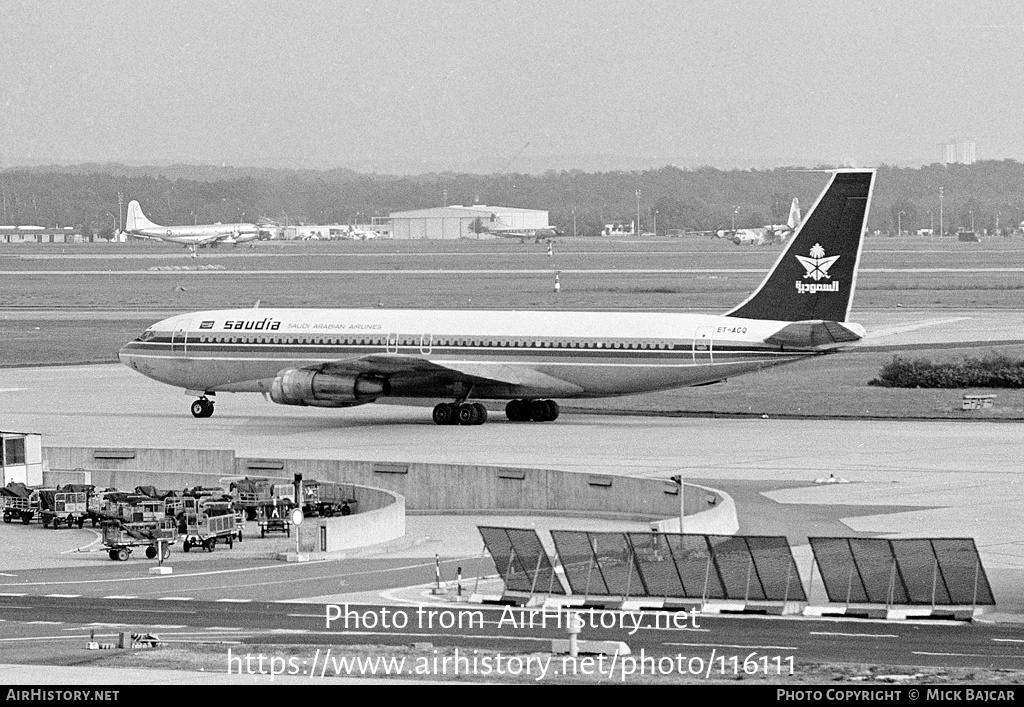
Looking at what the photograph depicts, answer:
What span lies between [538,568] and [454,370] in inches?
1121

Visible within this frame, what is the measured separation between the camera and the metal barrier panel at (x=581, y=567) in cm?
2939

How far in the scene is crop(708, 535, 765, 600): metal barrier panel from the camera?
28.6 meters

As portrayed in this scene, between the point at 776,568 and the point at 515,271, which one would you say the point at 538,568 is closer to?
the point at 776,568

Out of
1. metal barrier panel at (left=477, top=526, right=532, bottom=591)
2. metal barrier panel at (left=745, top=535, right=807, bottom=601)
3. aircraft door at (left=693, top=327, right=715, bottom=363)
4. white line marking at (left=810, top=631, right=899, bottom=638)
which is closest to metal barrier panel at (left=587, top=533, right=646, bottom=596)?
metal barrier panel at (left=477, top=526, right=532, bottom=591)

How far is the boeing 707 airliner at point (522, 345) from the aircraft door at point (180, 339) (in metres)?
0.05

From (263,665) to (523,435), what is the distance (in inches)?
1326

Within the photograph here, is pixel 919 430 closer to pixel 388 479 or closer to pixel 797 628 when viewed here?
pixel 388 479

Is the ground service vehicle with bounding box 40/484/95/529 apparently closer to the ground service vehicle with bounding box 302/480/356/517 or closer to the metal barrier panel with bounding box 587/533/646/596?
the ground service vehicle with bounding box 302/480/356/517

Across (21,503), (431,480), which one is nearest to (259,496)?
(431,480)

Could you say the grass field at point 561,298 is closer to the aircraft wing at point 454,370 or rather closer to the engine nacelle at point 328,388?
the aircraft wing at point 454,370

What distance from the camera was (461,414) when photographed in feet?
192

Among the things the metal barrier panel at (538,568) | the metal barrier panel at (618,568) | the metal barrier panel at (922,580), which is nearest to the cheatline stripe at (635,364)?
the metal barrier panel at (618,568)

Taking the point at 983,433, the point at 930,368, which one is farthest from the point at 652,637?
the point at 930,368

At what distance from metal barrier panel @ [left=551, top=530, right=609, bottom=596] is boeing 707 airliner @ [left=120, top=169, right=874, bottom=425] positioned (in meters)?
24.9
